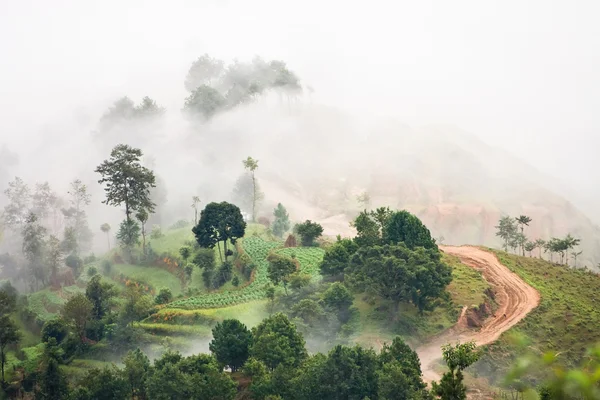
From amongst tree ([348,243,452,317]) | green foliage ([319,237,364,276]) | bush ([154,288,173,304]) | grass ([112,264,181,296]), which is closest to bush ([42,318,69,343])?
bush ([154,288,173,304])

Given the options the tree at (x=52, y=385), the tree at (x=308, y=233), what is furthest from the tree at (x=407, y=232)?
the tree at (x=52, y=385)

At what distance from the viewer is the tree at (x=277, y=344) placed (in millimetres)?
39281

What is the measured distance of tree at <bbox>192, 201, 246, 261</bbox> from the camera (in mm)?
59906


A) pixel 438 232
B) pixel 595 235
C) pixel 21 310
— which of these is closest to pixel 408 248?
pixel 21 310

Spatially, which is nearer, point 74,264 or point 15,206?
point 74,264

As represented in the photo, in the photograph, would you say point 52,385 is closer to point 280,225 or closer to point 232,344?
point 232,344

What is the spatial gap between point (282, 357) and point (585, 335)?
28.4 metres

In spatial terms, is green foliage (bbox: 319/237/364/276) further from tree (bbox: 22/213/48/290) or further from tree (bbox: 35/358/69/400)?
tree (bbox: 22/213/48/290)

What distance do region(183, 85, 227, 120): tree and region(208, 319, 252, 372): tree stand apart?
9198cm

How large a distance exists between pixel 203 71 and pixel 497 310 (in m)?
109

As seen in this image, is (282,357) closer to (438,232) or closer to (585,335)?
(585,335)

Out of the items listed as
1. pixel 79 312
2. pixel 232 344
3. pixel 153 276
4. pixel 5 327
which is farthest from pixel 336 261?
pixel 5 327

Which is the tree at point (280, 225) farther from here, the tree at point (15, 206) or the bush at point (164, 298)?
the tree at point (15, 206)

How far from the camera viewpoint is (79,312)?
4922 cm
